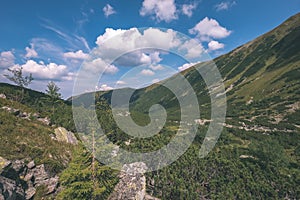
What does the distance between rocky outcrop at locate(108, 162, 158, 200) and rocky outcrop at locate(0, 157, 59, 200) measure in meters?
8.70

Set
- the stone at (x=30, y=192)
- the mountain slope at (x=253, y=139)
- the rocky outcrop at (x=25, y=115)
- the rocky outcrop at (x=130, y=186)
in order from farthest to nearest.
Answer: the rocky outcrop at (x=25, y=115) < the mountain slope at (x=253, y=139) < the stone at (x=30, y=192) < the rocky outcrop at (x=130, y=186)

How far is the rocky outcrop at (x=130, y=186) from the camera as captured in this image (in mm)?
17328

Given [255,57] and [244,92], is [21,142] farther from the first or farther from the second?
[255,57]

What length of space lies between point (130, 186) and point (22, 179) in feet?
39.8

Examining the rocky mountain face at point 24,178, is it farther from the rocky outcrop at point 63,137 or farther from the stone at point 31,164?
the rocky outcrop at point 63,137

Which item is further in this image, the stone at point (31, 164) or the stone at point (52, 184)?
the stone at point (31, 164)

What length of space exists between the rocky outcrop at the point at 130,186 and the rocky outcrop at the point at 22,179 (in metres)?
8.70

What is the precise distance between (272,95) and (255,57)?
76.9m

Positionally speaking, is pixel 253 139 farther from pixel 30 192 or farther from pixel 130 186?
pixel 30 192


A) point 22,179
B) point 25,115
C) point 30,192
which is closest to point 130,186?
point 30,192

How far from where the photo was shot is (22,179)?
21.4 meters

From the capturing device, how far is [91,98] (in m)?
17.5

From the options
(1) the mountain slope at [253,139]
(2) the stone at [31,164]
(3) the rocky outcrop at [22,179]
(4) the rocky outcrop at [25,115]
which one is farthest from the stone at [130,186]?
(4) the rocky outcrop at [25,115]

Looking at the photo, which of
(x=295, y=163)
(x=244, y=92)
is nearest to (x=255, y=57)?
(x=244, y=92)
